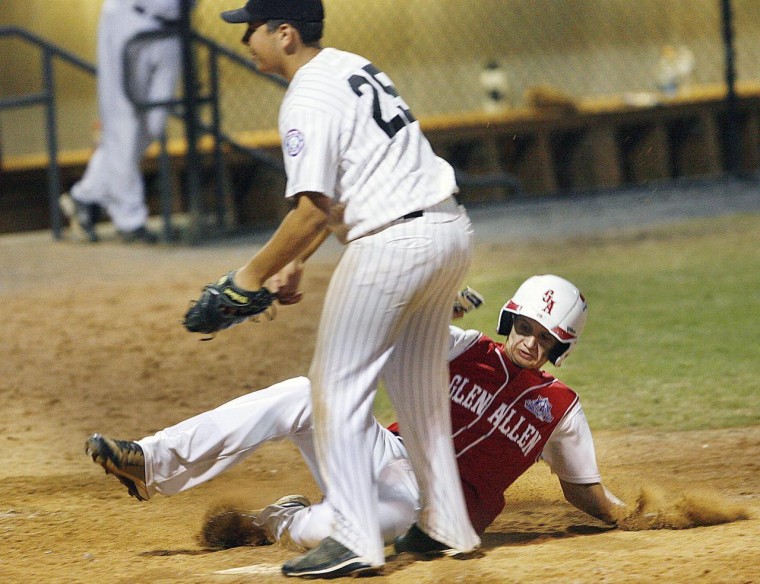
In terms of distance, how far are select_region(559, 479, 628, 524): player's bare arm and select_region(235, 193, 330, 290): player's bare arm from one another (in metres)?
1.35

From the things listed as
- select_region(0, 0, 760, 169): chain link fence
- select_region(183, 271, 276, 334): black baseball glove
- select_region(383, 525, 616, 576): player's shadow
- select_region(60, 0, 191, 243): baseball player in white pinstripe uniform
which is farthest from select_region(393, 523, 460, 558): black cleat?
select_region(0, 0, 760, 169): chain link fence

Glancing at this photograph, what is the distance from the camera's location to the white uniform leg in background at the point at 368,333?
328cm

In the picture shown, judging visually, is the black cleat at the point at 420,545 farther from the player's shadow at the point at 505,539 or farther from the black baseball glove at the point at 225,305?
the black baseball glove at the point at 225,305

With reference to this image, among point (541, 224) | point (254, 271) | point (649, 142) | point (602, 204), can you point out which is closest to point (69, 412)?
point (254, 271)

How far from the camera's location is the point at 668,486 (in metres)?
4.59

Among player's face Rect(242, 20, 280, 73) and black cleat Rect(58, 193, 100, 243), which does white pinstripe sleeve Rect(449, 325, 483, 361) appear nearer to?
player's face Rect(242, 20, 280, 73)

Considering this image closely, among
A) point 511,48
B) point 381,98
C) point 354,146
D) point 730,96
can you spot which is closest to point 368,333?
point 354,146

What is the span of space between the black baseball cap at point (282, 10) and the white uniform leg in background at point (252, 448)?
3.74ft

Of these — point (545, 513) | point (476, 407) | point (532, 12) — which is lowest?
point (545, 513)

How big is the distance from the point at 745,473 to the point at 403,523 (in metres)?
1.73

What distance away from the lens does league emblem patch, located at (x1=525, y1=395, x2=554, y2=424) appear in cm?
381

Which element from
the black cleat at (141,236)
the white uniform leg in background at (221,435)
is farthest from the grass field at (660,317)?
the black cleat at (141,236)

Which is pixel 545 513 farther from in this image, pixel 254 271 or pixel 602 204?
pixel 602 204

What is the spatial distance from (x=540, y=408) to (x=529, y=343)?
0.21 m
